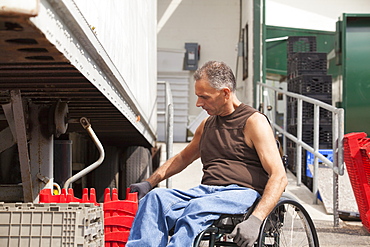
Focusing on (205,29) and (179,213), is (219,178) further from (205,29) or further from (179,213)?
(205,29)

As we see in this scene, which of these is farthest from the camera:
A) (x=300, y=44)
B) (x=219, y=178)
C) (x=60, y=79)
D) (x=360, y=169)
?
(x=300, y=44)

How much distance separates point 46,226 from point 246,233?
2.97 ft

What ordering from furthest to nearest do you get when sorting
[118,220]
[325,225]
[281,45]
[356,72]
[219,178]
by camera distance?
[281,45] → [356,72] → [325,225] → [219,178] → [118,220]

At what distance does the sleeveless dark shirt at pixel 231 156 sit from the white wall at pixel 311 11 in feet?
34.9

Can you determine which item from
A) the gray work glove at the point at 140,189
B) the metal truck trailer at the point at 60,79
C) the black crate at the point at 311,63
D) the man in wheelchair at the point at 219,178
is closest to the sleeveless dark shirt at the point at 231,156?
the man in wheelchair at the point at 219,178

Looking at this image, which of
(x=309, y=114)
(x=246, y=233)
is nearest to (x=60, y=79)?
(x=246, y=233)

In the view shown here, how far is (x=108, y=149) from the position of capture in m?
8.15

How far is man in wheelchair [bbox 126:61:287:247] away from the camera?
2.92m

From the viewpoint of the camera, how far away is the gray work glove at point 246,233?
2.83m

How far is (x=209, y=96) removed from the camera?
11.2 feet

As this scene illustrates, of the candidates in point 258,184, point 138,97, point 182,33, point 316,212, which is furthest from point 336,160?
point 182,33

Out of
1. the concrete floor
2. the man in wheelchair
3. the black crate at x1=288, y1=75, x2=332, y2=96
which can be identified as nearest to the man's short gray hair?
the man in wheelchair

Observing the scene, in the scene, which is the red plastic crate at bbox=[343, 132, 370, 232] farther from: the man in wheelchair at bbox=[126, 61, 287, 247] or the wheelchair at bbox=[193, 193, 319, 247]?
the man in wheelchair at bbox=[126, 61, 287, 247]

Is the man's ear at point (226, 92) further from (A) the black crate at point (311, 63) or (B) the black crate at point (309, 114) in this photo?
(A) the black crate at point (311, 63)
